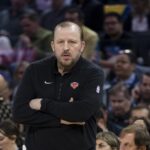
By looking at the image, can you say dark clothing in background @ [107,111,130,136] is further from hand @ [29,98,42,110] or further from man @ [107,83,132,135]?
hand @ [29,98,42,110]

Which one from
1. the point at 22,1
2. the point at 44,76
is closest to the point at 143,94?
the point at 22,1

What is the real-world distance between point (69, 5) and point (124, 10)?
1.02m

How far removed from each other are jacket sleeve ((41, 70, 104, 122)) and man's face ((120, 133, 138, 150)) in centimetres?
154

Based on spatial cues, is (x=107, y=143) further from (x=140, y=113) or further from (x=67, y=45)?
(x=67, y=45)

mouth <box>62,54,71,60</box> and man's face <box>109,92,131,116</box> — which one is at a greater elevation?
mouth <box>62,54,71,60</box>

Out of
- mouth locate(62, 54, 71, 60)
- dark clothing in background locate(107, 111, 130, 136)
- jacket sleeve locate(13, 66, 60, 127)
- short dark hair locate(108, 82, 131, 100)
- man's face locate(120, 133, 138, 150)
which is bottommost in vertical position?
dark clothing in background locate(107, 111, 130, 136)

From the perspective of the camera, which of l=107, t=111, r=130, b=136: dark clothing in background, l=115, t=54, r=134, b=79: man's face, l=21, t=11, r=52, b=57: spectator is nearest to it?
l=107, t=111, r=130, b=136: dark clothing in background

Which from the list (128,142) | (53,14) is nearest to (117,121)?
(128,142)

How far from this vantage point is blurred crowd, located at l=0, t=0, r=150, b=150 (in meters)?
9.94

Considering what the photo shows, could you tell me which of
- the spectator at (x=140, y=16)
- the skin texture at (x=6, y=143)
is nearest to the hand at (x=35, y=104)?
the skin texture at (x=6, y=143)

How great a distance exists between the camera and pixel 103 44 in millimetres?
12016

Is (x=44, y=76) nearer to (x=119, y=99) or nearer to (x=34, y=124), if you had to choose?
(x=34, y=124)

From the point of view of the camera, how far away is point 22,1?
13.4m

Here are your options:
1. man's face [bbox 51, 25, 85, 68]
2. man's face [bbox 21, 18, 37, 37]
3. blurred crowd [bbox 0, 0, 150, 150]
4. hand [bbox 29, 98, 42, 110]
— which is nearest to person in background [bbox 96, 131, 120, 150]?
blurred crowd [bbox 0, 0, 150, 150]
